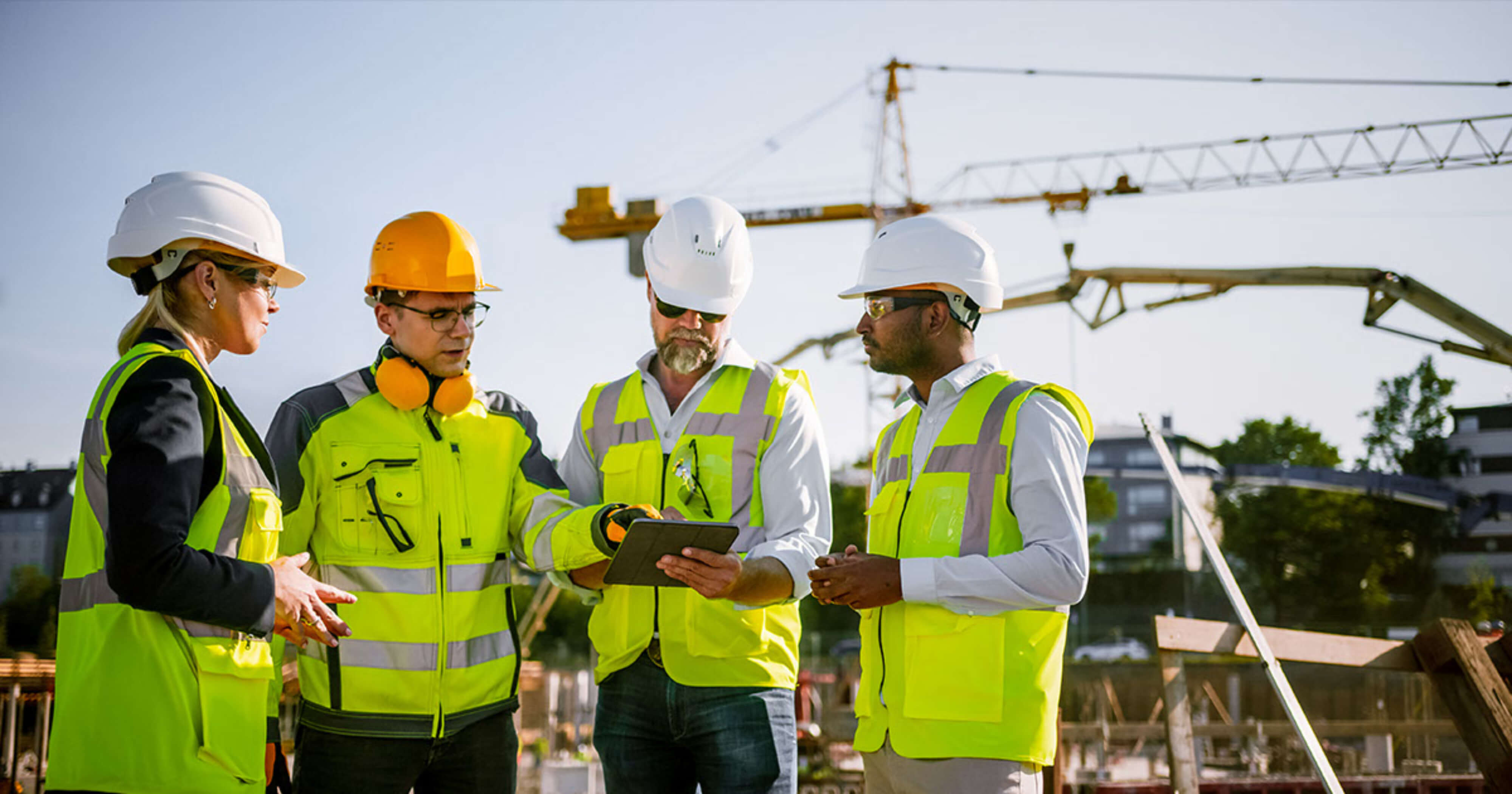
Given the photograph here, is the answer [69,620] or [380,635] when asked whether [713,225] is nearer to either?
[380,635]

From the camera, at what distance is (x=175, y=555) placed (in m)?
3.03

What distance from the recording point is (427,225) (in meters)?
4.27

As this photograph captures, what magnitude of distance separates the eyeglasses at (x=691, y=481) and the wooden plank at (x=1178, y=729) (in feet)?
10.7

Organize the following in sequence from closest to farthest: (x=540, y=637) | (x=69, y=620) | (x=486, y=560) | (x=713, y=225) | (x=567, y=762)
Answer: (x=69, y=620) → (x=486, y=560) → (x=713, y=225) → (x=567, y=762) → (x=540, y=637)

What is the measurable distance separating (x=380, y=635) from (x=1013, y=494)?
7.03 feet

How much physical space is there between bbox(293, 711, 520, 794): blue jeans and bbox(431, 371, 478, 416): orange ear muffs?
1.07m

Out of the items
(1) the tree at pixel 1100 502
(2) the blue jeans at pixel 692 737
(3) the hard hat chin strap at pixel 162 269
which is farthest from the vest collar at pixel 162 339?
(1) the tree at pixel 1100 502

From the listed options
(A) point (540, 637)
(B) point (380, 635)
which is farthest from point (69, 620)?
(A) point (540, 637)

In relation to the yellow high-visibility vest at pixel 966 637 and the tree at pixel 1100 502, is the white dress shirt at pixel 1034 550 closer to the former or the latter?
the yellow high-visibility vest at pixel 966 637

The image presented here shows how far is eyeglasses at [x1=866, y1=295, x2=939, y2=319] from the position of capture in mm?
4512

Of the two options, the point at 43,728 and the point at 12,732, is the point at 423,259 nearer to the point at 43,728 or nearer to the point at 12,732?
the point at 12,732

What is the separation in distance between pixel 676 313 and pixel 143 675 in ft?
7.07

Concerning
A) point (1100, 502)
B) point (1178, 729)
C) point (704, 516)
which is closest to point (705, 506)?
point (704, 516)

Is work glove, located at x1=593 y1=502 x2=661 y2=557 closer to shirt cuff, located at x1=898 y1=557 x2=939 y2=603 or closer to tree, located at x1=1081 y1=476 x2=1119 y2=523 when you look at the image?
shirt cuff, located at x1=898 y1=557 x2=939 y2=603
